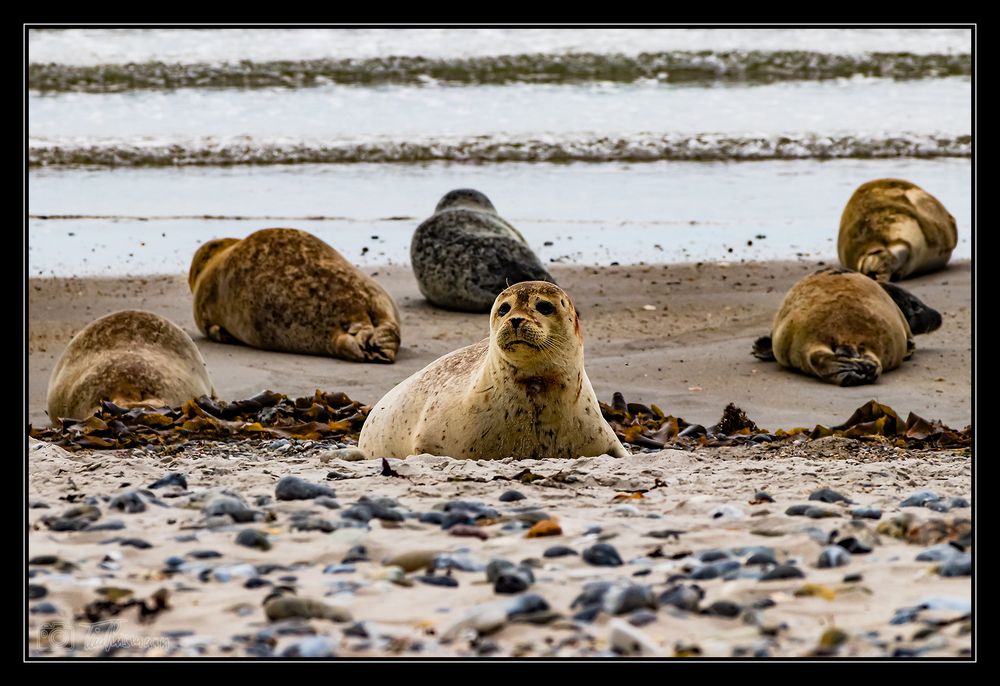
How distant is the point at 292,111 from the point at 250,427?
1554 centimetres

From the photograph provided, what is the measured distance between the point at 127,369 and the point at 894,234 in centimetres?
677

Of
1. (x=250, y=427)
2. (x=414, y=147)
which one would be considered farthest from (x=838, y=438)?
(x=414, y=147)

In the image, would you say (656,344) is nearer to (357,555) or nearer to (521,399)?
(521,399)

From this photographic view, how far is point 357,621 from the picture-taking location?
296cm

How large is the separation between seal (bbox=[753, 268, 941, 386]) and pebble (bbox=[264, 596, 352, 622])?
18.7 feet

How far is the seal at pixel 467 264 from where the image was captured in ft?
33.8

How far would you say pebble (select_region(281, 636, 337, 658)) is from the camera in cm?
275

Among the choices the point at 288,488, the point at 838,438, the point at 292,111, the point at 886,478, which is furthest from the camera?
the point at 292,111

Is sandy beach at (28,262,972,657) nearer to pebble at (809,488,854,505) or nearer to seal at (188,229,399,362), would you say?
pebble at (809,488,854,505)

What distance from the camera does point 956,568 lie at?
3240 millimetres

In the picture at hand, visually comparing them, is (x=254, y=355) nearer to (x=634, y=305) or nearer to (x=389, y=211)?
(x=634, y=305)

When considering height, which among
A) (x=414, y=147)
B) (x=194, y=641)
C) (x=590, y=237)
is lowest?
(x=194, y=641)

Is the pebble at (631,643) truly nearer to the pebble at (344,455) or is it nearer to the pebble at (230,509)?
the pebble at (230,509)

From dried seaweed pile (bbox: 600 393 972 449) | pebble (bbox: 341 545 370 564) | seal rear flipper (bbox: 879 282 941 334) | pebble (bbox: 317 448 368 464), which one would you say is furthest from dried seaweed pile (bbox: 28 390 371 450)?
seal rear flipper (bbox: 879 282 941 334)
